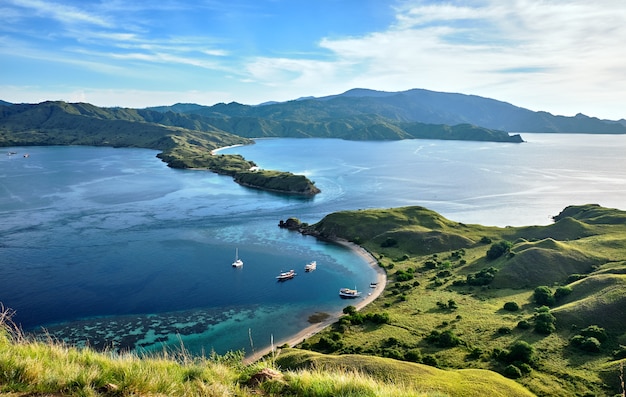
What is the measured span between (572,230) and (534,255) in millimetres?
37733

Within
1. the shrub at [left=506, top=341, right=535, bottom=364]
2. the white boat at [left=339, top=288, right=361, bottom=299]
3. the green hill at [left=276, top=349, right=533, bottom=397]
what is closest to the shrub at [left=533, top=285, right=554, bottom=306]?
the shrub at [left=506, top=341, right=535, bottom=364]

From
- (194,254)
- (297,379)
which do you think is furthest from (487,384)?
(194,254)

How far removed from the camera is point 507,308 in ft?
228

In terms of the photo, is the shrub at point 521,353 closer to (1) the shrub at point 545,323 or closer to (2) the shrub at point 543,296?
(1) the shrub at point 545,323

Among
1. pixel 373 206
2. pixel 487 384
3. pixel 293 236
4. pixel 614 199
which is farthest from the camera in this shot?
pixel 614 199

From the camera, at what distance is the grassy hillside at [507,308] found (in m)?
51.1

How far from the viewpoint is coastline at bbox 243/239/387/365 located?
6104 centimetres

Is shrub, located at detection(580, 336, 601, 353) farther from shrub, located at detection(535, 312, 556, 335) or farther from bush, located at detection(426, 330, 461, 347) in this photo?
bush, located at detection(426, 330, 461, 347)

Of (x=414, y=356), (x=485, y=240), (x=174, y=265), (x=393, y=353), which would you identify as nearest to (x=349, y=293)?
(x=393, y=353)

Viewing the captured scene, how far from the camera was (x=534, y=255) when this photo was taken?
8769 cm

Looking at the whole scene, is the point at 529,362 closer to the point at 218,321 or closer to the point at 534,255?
the point at 534,255

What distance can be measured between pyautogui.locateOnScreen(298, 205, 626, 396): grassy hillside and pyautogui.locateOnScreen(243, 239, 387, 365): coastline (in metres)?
2.05

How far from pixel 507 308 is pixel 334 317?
30441mm

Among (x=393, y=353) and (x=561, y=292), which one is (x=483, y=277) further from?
(x=393, y=353)
